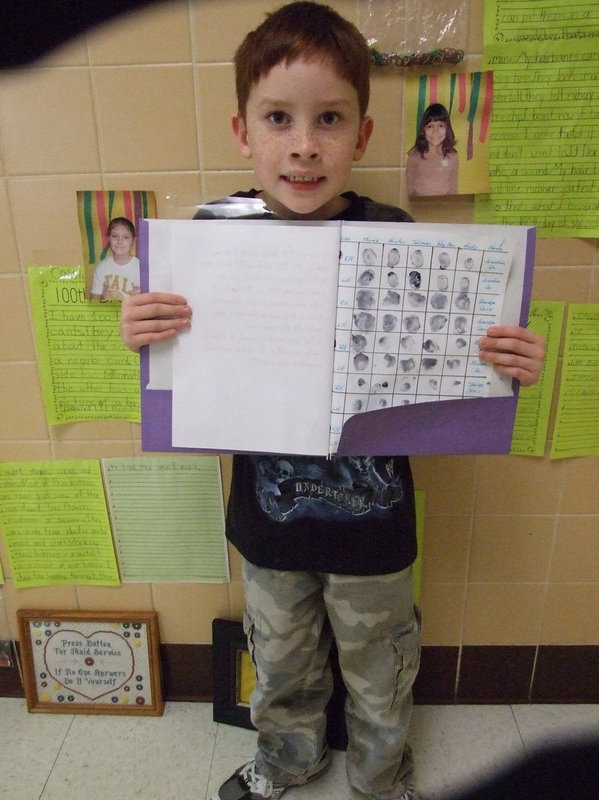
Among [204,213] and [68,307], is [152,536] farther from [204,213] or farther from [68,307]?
[204,213]

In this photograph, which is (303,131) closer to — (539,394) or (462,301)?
(462,301)

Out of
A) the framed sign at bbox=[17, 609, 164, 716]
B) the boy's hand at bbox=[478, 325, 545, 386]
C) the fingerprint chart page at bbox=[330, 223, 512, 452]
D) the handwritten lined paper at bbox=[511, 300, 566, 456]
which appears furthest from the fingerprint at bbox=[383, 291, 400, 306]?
the framed sign at bbox=[17, 609, 164, 716]

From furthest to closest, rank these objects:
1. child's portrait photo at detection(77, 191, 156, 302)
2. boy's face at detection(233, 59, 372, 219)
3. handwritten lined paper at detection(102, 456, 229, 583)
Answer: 1. handwritten lined paper at detection(102, 456, 229, 583)
2. child's portrait photo at detection(77, 191, 156, 302)
3. boy's face at detection(233, 59, 372, 219)

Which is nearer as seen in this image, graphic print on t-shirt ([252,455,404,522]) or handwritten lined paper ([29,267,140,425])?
graphic print on t-shirt ([252,455,404,522])

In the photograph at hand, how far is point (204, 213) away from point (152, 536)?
0.63 metres

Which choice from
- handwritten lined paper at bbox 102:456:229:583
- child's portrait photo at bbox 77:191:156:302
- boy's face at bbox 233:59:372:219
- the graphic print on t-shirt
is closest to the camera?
boy's face at bbox 233:59:372:219

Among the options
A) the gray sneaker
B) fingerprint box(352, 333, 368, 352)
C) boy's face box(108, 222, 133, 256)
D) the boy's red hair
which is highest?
the boy's red hair

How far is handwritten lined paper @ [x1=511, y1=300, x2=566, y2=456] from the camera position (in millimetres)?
916

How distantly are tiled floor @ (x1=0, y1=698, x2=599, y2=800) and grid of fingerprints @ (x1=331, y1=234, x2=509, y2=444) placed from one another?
0.73 metres

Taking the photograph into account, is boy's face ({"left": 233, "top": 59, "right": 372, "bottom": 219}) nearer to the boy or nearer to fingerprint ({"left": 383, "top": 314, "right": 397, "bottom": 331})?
the boy

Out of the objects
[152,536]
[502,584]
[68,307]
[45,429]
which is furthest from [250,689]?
[68,307]

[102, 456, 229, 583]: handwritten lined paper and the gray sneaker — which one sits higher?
[102, 456, 229, 583]: handwritten lined paper

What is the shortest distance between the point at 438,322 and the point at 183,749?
2.99 ft

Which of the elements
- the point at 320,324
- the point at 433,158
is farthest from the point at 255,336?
the point at 433,158
